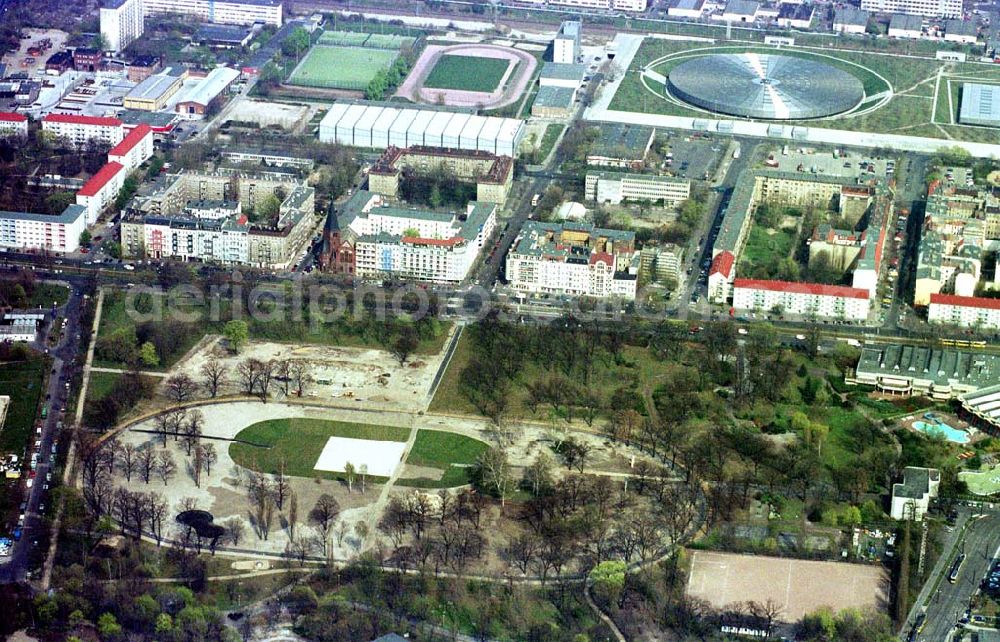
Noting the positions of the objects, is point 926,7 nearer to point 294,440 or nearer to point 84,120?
point 84,120

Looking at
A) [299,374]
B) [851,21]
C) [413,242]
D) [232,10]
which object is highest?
[851,21]

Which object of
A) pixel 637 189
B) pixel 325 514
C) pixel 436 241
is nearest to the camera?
pixel 325 514

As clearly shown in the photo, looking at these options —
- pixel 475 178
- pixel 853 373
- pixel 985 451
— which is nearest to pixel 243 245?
pixel 475 178

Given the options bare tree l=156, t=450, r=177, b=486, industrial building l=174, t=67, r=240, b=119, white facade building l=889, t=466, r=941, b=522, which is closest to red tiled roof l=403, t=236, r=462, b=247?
bare tree l=156, t=450, r=177, b=486

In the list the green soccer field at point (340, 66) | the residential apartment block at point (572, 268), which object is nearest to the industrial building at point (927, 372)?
the residential apartment block at point (572, 268)

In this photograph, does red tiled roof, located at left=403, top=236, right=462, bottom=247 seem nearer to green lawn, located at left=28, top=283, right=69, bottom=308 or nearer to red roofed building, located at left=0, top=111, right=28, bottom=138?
green lawn, located at left=28, top=283, right=69, bottom=308

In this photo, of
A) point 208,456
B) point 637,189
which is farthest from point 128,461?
point 637,189
